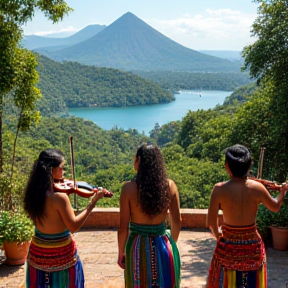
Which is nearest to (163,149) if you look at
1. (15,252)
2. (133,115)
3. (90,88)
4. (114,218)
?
(114,218)

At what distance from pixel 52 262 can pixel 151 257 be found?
25.8 inches

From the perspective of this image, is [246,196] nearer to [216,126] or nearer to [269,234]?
[269,234]

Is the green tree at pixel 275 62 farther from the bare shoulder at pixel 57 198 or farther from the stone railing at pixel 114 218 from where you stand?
the bare shoulder at pixel 57 198

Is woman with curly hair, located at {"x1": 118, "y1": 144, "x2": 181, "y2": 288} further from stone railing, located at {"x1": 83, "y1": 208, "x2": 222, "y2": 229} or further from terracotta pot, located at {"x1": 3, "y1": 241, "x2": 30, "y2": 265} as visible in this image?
stone railing, located at {"x1": 83, "y1": 208, "x2": 222, "y2": 229}

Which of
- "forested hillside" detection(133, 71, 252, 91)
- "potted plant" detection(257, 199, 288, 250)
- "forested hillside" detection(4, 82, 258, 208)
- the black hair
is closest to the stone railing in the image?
"potted plant" detection(257, 199, 288, 250)

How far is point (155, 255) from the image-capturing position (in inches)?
117

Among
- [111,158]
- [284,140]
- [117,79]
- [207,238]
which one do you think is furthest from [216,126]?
[117,79]

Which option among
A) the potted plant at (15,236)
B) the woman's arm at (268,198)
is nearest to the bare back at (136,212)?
the woman's arm at (268,198)

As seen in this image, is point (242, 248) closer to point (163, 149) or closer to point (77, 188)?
point (77, 188)

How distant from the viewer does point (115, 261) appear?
5.36m

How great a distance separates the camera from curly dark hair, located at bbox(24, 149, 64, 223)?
293cm

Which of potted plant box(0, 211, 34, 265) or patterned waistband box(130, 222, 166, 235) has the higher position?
patterned waistband box(130, 222, 166, 235)

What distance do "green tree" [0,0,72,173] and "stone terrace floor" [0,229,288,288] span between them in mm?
1654

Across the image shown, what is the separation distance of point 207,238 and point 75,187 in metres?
3.73
